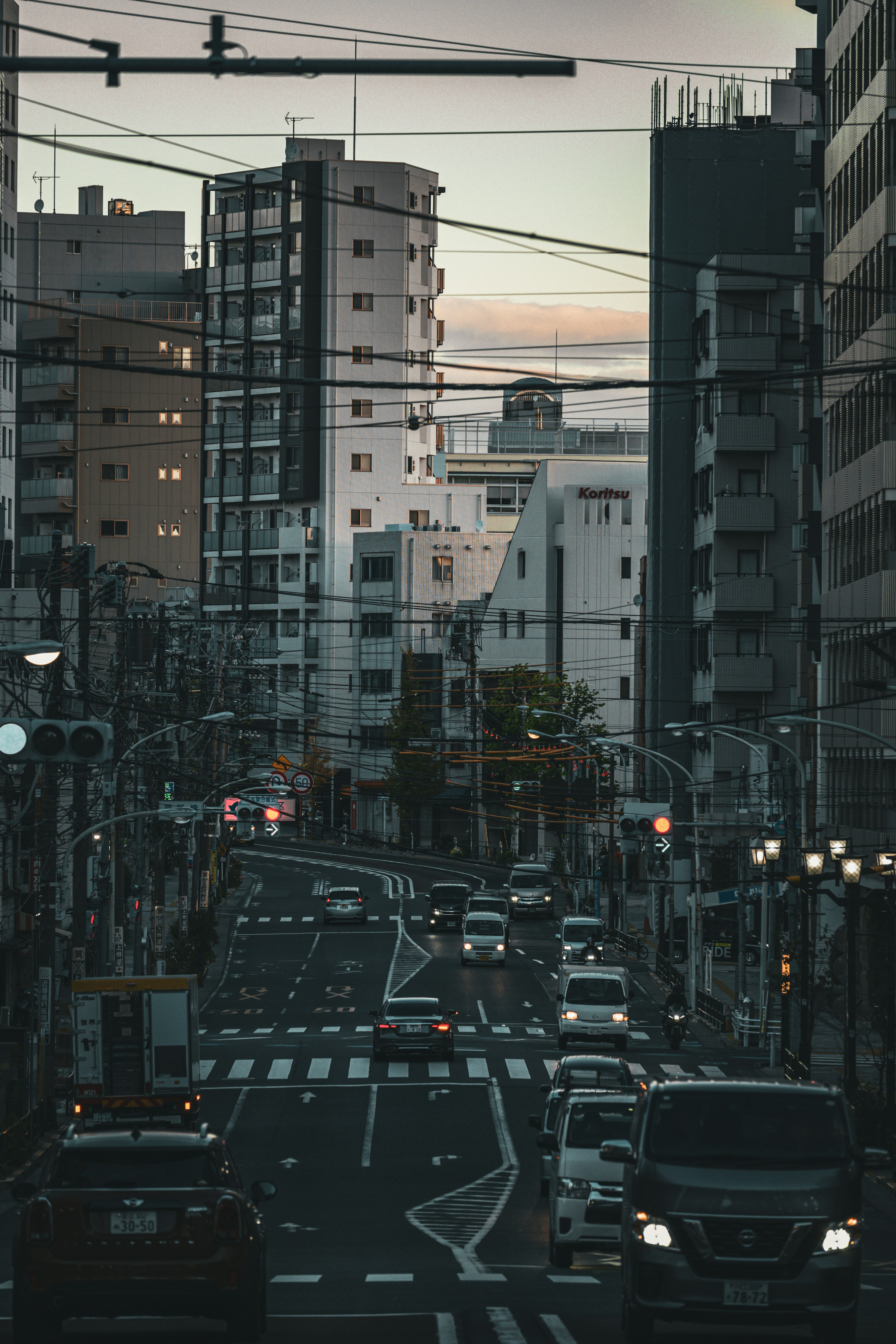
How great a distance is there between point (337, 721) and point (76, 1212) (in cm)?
11310

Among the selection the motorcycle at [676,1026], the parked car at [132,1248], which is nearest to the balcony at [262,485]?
the motorcycle at [676,1026]

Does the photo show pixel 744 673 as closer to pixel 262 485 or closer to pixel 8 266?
pixel 8 266

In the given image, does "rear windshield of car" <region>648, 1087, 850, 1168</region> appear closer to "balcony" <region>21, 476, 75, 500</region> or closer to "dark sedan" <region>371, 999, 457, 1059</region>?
"dark sedan" <region>371, 999, 457, 1059</region>

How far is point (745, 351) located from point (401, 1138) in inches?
1934

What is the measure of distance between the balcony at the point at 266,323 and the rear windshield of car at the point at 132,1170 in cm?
11552

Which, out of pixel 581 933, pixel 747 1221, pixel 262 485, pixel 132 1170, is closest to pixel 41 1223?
pixel 132 1170

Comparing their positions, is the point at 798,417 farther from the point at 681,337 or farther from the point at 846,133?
the point at 846,133

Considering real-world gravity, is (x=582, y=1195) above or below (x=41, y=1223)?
below

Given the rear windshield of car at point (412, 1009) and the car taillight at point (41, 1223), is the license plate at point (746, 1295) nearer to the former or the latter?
the car taillight at point (41, 1223)

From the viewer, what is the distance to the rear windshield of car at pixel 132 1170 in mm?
14375

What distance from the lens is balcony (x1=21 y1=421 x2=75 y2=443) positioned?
12444cm

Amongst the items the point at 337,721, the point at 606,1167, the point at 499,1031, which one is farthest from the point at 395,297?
the point at 606,1167

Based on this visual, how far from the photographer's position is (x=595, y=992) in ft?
170

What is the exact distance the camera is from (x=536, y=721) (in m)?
104
